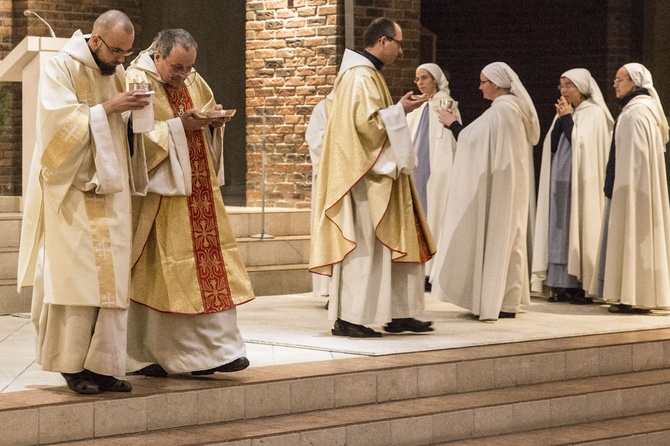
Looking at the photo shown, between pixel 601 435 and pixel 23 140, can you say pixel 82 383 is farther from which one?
pixel 23 140

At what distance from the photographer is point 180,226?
229 inches

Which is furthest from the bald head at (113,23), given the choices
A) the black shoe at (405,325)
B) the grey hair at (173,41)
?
the black shoe at (405,325)

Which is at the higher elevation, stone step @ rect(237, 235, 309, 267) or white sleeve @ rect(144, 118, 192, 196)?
white sleeve @ rect(144, 118, 192, 196)

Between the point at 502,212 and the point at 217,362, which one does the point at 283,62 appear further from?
the point at 217,362

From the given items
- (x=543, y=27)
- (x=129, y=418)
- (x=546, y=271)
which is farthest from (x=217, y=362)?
(x=543, y=27)

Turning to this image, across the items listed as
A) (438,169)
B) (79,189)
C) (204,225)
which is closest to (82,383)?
(79,189)

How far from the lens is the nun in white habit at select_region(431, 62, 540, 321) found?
7.98m

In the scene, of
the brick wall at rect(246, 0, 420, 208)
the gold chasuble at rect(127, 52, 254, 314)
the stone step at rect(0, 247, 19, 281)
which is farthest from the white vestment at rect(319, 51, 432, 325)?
the brick wall at rect(246, 0, 420, 208)

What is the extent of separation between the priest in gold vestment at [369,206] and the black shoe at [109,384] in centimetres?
184

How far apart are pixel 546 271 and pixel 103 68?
4758 mm

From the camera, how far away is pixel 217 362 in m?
5.80

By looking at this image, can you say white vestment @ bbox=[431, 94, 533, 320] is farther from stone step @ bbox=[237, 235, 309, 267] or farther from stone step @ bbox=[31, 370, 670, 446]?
stone step @ bbox=[237, 235, 309, 267]

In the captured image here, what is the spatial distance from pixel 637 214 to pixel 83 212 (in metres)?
4.54

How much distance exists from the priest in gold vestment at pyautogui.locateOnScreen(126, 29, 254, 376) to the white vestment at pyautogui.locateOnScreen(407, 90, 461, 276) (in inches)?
153
